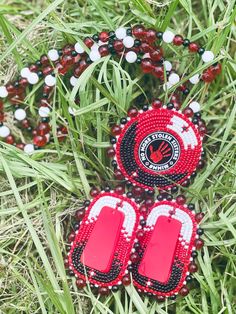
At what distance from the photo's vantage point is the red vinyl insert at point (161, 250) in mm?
1400

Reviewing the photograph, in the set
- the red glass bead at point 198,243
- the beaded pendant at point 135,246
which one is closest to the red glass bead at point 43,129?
the beaded pendant at point 135,246

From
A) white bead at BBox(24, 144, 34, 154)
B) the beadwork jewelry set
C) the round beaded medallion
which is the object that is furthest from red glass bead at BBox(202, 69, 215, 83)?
white bead at BBox(24, 144, 34, 154)

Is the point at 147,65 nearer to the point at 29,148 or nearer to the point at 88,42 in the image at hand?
the point at 88,42

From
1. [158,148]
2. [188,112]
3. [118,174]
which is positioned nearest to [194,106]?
[188,112]

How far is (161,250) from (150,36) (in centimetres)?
48

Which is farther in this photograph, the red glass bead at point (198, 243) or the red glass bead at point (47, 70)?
the red glass bead at point (47, 70)

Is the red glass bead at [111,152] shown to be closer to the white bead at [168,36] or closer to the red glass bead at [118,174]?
the red glass bead at [118,174]

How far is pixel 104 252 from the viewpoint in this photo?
1.41m

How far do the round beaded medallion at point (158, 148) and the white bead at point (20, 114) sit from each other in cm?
25

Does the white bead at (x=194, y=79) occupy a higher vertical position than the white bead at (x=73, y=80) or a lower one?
lower

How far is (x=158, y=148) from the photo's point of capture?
57.4 inches

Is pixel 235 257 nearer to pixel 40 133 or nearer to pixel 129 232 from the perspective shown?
pixel 129 232

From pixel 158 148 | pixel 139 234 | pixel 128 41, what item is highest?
pixel 128 41

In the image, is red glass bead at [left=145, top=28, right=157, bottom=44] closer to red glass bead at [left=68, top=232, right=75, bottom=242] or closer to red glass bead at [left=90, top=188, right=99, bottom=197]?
red glass bead at [left=90, top=188, right=99, bottom=197]
